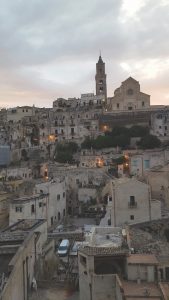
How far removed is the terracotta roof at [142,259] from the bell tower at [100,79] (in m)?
78.9

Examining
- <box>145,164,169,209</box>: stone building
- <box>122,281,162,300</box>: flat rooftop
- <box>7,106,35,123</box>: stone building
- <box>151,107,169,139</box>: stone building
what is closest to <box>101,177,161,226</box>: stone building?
<box>145,164,169,209</box>: stone building

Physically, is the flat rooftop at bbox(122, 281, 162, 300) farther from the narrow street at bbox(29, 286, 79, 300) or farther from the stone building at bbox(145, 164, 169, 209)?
the stone building at bbox(145, 164, 169, 209)

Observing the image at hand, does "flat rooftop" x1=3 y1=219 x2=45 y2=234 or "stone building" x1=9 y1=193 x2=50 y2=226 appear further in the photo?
"stone building" x1=9 y1=193 x2=50 y2=226

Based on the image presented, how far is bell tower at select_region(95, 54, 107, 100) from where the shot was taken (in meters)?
98.8

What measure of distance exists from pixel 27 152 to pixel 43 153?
284 centimetres

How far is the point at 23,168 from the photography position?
56.1 metres

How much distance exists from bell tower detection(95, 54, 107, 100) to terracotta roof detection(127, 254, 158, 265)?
259 ft

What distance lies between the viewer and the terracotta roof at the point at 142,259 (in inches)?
732

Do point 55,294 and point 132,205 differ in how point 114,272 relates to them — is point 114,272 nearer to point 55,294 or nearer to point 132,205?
point 55,294

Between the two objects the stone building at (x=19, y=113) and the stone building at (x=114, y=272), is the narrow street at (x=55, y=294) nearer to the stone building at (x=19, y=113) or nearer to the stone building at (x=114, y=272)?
the stone building at (x=114, y=272)

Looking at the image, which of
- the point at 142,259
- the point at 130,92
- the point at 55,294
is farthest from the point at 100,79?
the point at 142,259

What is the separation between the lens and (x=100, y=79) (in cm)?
9956

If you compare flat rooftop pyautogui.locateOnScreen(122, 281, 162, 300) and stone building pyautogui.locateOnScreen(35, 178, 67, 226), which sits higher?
stone building pyautogui.locateOnScreen(35, 178, 67, 226)

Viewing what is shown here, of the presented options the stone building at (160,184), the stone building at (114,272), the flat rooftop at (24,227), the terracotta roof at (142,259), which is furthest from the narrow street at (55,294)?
the stone building at (160,184)
